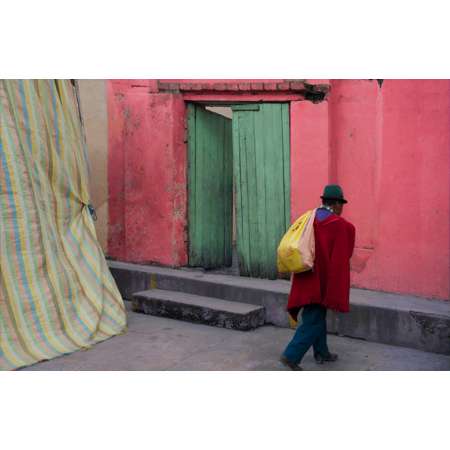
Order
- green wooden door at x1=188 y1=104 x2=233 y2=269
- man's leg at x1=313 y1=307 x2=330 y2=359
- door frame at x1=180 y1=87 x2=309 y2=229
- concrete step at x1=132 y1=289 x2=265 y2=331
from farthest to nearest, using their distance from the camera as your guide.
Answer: green wooden door at x1=188 y1=104 x2=233 y2=269 < door frame at x1=180 y1=87 x2=309 y2=229 < concrete step at x1=132 y1=289 x2=265 y2=331 < man's leg at x1=313 y1=307 x2=330 y2=359

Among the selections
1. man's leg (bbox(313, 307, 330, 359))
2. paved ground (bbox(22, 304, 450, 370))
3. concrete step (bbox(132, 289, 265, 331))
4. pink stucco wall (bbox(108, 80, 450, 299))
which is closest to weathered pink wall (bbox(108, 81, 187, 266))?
pink stucco wall (bbox(108, 80, 450, 299))

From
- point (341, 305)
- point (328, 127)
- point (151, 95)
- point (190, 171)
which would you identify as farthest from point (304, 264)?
point (151, 95)

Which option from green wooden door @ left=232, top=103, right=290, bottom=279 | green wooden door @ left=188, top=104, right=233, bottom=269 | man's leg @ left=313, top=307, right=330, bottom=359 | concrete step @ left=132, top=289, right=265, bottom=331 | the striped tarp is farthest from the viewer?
green wooden door @ left=188, top=104, right=233, bottom=269

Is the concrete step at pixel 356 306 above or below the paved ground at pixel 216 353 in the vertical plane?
above

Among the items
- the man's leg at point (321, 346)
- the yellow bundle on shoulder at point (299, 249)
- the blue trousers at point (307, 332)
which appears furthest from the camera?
the man's leg at point (321, 346)

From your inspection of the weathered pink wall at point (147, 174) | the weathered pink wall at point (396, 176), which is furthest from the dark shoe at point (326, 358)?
the weathered pink wall at point (147, 174)

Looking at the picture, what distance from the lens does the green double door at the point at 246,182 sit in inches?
269

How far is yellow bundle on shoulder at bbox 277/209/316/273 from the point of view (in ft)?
14.0

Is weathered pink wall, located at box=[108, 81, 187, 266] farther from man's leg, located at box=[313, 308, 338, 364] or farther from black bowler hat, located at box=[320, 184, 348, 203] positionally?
black bowler hat, located at box=[320, 184, 348, 203]

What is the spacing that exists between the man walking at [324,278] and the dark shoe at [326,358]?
0.35m

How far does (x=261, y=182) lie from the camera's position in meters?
6.96

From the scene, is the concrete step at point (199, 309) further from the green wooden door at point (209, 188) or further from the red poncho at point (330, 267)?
the red poncho at point (330, 267)

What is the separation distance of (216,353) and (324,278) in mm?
1312

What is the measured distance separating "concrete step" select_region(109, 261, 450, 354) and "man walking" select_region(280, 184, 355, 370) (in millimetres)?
1029
